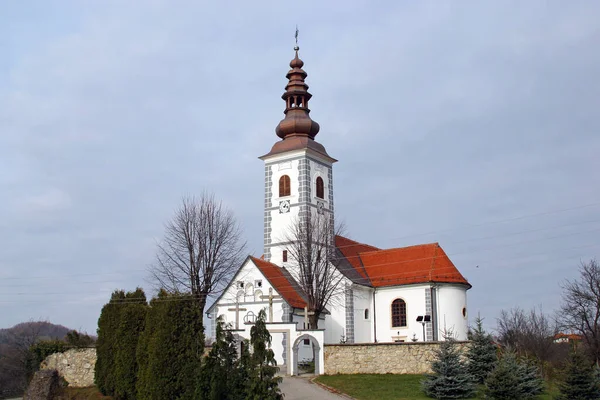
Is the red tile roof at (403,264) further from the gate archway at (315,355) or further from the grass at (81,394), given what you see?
the grass at (81,394)

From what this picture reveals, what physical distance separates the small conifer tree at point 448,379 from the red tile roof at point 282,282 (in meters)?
14.7

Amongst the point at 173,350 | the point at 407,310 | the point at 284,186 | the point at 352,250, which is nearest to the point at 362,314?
the point at 407,310

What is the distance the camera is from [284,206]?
138ft

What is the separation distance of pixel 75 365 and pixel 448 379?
16360 mm

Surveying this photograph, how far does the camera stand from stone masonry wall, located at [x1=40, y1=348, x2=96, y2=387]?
93.1ft

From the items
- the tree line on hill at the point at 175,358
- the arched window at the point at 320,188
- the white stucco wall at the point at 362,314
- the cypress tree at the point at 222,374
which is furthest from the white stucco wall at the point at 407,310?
the cypress tree at the point at 222,374

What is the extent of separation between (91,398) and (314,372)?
34.0 ft

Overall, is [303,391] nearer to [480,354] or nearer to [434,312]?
[480,354]

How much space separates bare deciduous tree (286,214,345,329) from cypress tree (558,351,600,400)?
15815 mm

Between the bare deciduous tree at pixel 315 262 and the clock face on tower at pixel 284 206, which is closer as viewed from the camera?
the bare deciduous tree at pixel 315 262

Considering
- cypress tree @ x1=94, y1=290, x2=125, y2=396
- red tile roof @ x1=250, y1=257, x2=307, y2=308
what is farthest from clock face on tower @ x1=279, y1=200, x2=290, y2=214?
cypress tree @ x1=94, y1=290, x2=125, y2=396

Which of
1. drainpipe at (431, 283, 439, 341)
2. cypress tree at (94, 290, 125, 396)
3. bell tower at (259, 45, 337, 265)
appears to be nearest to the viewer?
cypress tree at (94, 290, 125, 396)

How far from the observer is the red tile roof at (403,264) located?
A: 4016 centimetres

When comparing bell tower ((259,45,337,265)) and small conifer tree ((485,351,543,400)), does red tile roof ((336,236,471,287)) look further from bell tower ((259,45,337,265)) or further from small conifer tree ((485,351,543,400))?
small conifer tree ((485,351,543,400))
